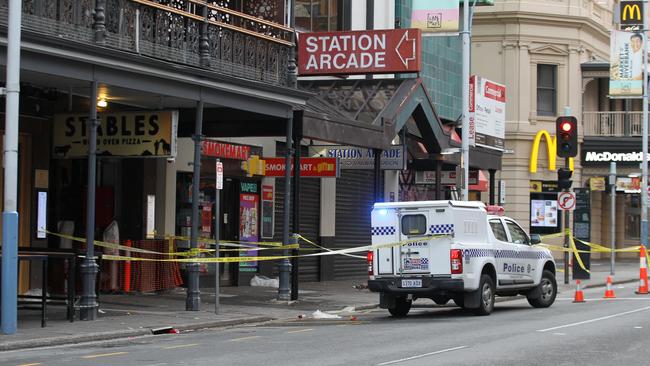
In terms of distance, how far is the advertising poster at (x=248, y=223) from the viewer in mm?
27203

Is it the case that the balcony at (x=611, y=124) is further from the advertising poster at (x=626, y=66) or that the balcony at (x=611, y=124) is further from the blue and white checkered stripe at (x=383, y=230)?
the blue and white checkered stripe at (x=383, y=230)

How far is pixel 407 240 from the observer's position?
20.1m

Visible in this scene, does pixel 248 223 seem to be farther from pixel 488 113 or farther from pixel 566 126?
pixel 488 113

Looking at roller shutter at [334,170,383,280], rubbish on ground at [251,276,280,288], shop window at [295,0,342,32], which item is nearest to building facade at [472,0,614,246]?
roller shutter at [334,170,383,280]

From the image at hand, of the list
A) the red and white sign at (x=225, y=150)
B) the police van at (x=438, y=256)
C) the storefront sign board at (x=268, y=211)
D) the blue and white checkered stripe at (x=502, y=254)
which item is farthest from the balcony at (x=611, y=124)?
the police van at (x=438, y=256)

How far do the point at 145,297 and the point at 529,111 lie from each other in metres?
29.8

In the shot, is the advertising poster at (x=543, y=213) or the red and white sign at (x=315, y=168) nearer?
the red and white sign at (x=315, y=168)

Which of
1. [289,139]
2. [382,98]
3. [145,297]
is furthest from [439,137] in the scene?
[145,297]

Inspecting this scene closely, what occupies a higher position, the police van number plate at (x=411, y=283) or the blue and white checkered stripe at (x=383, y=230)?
the blue and white checkered stripe at (x=383, y=230)

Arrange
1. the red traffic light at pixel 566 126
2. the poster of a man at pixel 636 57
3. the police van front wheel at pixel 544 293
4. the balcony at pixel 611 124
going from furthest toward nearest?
the balcony at pixel 611 124, the poster of a man at pixel 636 57, the red traffic light at pixel 566 126, the police van front wheel at pixel 544 293

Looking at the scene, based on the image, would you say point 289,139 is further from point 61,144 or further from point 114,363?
point 114,363

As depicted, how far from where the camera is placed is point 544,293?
22.7m

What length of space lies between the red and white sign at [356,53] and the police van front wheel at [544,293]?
556 centimetres

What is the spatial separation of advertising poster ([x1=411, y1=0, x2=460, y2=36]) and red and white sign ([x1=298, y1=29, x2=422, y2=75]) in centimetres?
188
